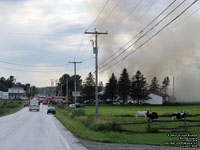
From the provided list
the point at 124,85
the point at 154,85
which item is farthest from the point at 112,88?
the point at 154,85

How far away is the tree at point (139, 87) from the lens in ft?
376

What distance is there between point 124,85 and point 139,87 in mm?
5314

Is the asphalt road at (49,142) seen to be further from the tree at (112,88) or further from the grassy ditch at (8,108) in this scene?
the tree at (112,88)

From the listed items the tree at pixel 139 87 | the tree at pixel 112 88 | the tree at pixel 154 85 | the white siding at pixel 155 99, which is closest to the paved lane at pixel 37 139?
the tree at pixel 139 87

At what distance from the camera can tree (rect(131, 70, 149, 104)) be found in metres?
115

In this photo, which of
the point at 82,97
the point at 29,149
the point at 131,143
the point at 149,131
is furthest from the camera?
the point at 82,97

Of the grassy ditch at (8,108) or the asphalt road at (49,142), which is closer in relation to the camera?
the asphalt road at (49,142)

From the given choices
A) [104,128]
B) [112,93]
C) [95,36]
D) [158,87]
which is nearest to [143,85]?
[112,93]

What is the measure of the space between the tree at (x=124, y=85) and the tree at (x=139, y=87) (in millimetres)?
1790

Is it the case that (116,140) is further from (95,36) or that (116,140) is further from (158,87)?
(158,87)

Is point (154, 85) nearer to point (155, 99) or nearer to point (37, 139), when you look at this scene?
point (155, 99)

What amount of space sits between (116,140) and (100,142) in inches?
36.3

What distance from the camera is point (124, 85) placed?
116312 mm

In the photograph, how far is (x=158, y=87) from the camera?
162 meters
